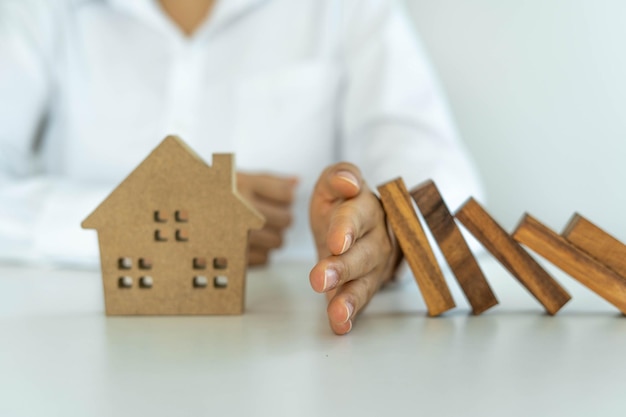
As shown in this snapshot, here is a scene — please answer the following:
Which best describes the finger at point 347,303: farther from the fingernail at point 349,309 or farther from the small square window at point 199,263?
the small square window at point 199,263

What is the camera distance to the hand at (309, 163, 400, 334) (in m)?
0.52

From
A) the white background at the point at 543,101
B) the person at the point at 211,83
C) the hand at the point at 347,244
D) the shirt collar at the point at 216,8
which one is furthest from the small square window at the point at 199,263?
the white background at the point at 543,101

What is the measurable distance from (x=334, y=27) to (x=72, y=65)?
482 mm

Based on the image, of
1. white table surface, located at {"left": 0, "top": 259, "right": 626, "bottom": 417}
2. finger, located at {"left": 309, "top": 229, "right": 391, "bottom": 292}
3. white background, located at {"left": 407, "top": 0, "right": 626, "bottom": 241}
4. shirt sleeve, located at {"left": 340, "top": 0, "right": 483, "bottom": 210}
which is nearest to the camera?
white table surface, located at {"left": 0, "top": 259, "right": 626, "bottom": 417}

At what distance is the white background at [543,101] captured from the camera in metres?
1.34

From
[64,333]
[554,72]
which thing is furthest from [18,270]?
[554,72]

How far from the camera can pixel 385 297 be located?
0.75 m

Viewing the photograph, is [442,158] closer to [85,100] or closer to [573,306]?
[573,306]

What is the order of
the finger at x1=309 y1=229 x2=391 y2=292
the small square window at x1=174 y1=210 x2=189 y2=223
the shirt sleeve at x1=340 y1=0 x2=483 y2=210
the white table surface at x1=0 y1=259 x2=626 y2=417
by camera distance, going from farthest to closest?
the shirt sleeve at x1=340 y1=0 x2=483 y2=210 < the small square window at x1=174 y1=210 x2=189 y2=223 < the finger at x1=309 y1=229 x2=391 y2=292 < the white table surface at x1=0 y1=259 x2=626 y2=417

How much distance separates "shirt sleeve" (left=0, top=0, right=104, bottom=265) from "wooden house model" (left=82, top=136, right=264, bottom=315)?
38 cm

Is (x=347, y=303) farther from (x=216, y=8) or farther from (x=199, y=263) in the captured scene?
(x=216, y=8)

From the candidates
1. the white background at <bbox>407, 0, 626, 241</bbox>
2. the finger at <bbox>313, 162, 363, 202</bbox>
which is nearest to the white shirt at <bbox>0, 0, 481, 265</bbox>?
the white background at <bbox>407, 0, 626, 241</bbox>

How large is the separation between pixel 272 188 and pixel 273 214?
4cm

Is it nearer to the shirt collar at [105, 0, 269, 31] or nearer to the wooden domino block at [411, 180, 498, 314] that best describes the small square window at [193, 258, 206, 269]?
the wooden domino block at [411, 180, 498, 314]
